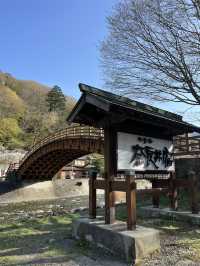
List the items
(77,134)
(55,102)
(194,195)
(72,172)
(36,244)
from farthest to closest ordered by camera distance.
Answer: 1. (55,102)
2. (72,172)
3. (77,134)
4. (194,195)
5. (36,244)

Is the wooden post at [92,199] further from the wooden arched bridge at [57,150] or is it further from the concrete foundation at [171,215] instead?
the wooden arched bridge at [57,150]

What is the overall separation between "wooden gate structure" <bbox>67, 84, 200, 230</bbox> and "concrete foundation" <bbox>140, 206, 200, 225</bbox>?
1.14ft

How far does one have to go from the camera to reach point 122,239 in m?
6.14

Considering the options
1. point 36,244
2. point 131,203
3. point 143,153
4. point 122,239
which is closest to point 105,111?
point 143,153

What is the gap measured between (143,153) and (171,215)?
7.97 ft

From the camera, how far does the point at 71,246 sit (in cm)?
708

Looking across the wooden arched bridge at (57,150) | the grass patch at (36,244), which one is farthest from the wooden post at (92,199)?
the wooden arched bridge at (57,150)

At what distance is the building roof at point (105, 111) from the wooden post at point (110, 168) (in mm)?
403

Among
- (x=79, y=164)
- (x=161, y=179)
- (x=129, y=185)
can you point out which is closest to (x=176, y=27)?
(x=161, y=179)

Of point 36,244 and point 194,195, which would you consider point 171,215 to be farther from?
point 36,244

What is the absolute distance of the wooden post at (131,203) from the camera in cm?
656

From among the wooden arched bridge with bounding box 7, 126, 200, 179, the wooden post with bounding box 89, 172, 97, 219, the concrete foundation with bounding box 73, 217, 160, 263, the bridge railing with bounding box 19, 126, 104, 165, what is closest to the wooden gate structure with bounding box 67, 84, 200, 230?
the wooden post with bounding box 89, 172, 97, 219

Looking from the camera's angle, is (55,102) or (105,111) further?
(55,102)

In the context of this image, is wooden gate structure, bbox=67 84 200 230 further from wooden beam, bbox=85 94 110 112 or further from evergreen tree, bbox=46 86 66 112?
evergreen tree, bbox=46 86 66 112
